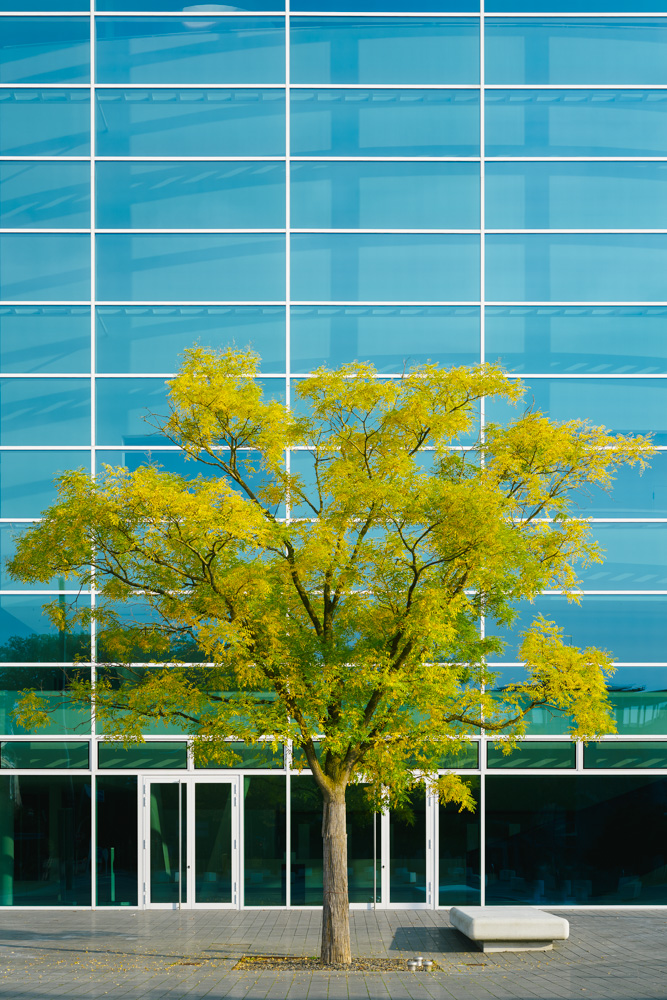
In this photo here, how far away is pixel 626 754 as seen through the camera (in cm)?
1878

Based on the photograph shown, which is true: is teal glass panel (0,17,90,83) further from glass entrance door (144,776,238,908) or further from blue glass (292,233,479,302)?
glass entrance door (144,776,238,908)

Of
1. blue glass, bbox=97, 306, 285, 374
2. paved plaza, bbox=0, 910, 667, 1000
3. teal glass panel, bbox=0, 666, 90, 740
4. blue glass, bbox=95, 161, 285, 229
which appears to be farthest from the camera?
blue glass, bbox=95, 161, 285, 229

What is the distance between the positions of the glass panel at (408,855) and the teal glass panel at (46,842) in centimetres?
552


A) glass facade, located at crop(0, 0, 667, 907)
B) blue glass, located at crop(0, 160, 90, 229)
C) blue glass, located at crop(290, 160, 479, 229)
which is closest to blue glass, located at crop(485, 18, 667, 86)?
glass facade, located at crop(0, 0, 667, 907)

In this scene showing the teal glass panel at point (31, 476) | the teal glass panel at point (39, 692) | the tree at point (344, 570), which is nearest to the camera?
the tree at point (344, 570)

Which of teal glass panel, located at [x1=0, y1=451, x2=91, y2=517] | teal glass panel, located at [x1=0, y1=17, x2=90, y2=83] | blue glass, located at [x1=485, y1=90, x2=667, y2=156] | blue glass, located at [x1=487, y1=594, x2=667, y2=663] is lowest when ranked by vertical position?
blue glass, located at [x1=487, y1=594, x2=667, y2=663]

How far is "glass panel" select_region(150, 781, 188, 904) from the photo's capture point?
60.7ft

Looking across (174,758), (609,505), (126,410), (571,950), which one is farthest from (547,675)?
(126,410)

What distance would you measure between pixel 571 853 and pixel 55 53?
17.9 metres

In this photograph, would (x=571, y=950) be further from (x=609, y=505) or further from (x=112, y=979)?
(x=609, y=505)

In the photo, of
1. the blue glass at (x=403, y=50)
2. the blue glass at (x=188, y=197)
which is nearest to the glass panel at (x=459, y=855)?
the blue glass at (x=188, y=197)

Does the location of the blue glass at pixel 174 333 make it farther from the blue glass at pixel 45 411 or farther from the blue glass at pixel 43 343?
the blue glass at pixel 45 411

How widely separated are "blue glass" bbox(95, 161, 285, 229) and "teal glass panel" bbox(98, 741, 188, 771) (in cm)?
980

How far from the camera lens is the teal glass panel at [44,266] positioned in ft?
64.1
